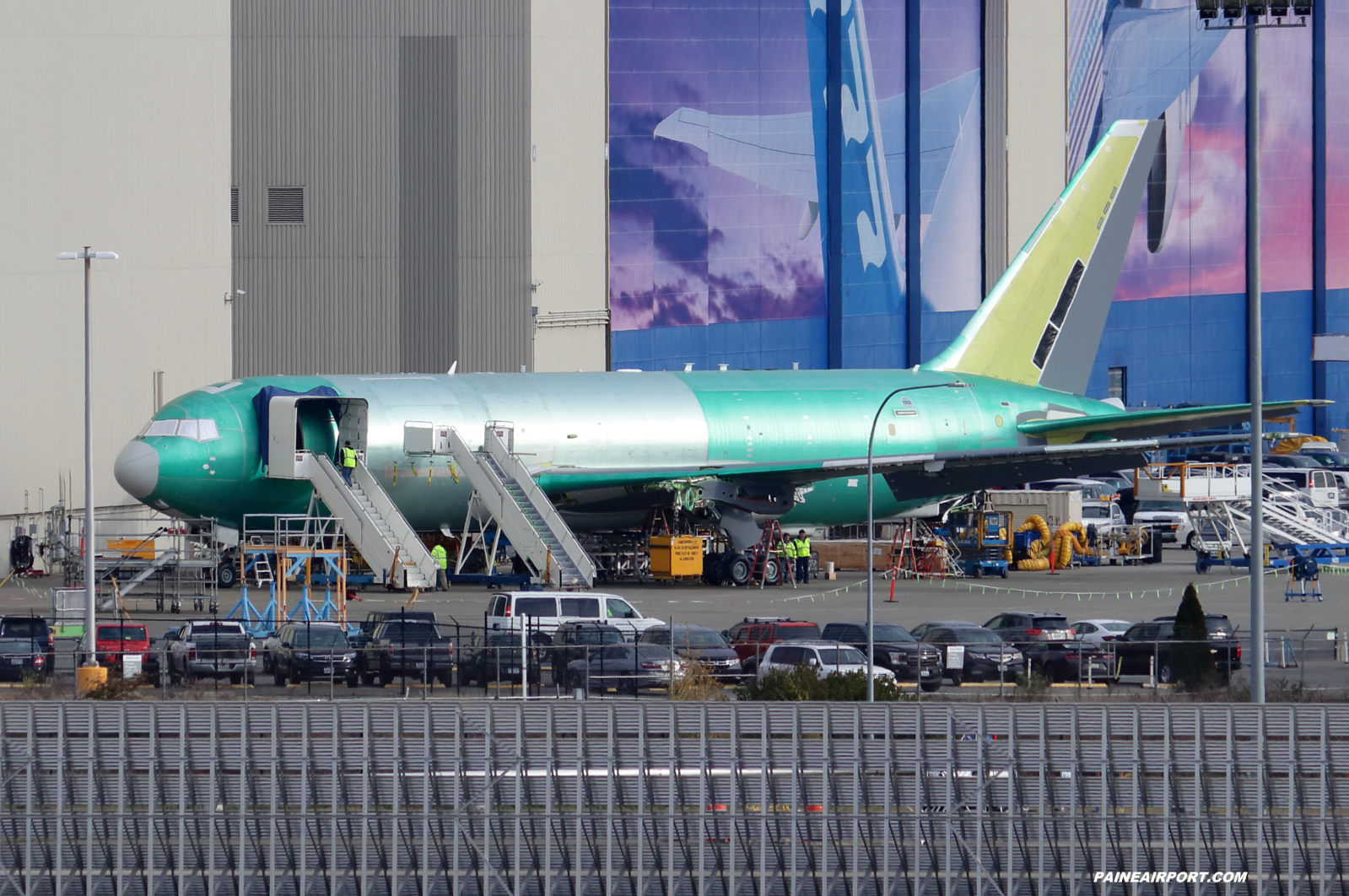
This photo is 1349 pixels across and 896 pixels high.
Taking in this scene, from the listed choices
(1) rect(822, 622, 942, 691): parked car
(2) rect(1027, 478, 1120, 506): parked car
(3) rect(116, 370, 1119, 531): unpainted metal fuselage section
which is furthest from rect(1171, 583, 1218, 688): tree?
(2) rect(1027, 478, 1120, 506): parked car

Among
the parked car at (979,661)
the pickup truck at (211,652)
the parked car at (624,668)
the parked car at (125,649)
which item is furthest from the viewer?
the parked car at (979,661)

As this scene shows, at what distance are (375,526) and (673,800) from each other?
31652 millimetres

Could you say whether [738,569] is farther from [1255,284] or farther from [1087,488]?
[1255,284]

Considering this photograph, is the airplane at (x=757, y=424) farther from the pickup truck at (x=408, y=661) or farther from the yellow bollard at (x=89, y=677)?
the yellow bollard at (x=89, y=677)

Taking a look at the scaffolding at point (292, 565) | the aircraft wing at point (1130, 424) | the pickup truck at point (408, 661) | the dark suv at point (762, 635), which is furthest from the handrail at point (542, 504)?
the aircraft wing at point (1130, 424)

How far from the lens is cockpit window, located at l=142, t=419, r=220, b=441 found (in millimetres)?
50438

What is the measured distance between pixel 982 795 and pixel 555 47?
6086cm

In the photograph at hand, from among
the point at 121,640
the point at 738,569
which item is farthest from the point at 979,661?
the point at 738,569

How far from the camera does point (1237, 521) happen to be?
196ft

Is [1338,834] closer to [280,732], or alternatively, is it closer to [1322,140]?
[280,732]

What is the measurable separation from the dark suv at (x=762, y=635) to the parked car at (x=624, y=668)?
3.02 meters

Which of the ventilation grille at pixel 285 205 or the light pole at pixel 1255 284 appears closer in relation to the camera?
the light pole at pixel 1255 284

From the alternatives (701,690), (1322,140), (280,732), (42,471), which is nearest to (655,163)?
(42,471)

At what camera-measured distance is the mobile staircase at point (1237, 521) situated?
58031 millimetres
